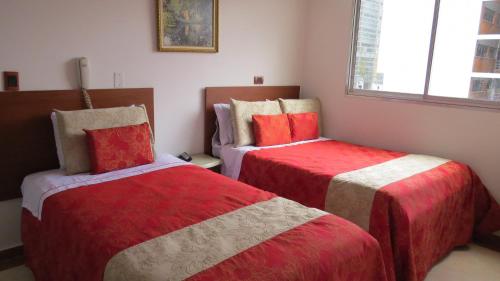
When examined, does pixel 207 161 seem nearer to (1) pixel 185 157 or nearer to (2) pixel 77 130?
(1) pixel 185 157

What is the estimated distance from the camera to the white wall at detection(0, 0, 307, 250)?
228cm

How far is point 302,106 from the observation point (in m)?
3.69

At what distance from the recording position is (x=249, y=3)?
340 cm

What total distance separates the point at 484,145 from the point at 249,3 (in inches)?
91.5

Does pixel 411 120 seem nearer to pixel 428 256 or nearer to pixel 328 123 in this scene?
pixel 328 123

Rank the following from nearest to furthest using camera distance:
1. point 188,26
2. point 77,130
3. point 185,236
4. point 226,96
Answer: point 185,236
point 77,130
point 188,26
point 226,96

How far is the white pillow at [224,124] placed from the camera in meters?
3.25

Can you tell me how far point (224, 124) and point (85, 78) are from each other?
1211mm

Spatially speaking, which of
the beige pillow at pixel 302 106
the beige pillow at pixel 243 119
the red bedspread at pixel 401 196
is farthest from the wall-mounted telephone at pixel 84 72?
the beige pillow at pixel 302 106

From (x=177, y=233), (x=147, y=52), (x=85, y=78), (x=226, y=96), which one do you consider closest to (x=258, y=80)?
(x=226, y=96)

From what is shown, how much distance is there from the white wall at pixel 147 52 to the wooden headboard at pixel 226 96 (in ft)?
0.20

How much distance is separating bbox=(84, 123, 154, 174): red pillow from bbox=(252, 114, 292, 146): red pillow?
101 centimetres

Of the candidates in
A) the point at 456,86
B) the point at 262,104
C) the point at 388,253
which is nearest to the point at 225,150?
the point at 262,104

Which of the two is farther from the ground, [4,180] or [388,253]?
[4,180]
